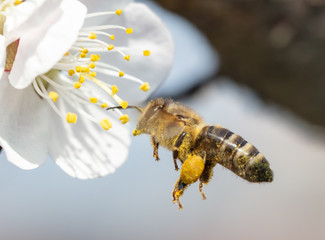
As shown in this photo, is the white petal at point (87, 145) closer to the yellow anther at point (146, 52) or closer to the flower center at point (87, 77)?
the flower center at point (87, 77)

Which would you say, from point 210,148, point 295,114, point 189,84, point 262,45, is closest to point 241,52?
point 262,45

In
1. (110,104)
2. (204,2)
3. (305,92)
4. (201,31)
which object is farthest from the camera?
(305,92)

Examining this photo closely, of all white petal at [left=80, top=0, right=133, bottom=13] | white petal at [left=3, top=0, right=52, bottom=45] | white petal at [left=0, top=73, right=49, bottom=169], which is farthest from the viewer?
white petal at [left=80, top=0, right=133, bottom=13]

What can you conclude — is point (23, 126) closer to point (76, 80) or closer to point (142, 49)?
point (76, 80)

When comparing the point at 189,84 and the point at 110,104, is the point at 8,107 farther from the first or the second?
the point at 189,84

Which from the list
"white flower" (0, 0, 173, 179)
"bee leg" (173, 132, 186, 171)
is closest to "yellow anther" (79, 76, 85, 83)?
"white flower" (0, 0, 173, 179)

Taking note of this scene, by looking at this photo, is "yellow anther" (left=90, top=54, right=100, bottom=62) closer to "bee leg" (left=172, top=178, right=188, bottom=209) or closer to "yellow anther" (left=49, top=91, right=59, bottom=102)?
"yellow anther" (left=49, top=91, right=59, bottom=102)
